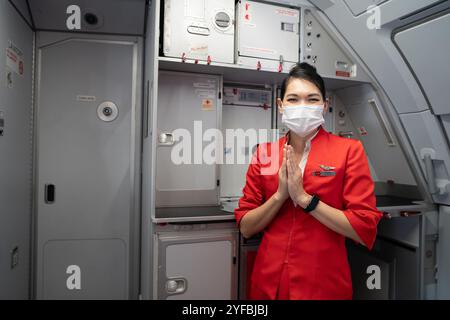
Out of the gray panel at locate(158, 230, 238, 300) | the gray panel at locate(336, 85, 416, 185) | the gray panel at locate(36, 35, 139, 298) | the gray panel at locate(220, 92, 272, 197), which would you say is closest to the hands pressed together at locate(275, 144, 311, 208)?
the gray panel at locate(158, 230, 238, 300)

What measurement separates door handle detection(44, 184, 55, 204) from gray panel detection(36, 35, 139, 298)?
2 cm

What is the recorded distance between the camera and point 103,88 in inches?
101

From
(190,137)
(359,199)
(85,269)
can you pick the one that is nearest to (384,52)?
(359,199)

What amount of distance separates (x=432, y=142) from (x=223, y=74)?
1.66 m

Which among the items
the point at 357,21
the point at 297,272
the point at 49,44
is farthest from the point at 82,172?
the point at 357,21

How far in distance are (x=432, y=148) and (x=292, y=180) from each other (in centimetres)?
146

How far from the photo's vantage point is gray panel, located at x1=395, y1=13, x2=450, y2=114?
5.92 ft

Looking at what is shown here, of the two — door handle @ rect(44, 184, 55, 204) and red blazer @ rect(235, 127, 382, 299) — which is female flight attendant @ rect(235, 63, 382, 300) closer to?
red blazer @ rect(235, 127, 382, 299)

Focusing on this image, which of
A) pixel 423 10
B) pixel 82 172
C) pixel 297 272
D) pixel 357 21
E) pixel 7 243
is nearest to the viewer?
pixel 297 272

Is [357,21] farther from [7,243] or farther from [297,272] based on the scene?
[7,243]

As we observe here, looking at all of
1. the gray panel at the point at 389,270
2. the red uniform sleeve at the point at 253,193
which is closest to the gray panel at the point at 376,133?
the gray panel at the point at 389,270

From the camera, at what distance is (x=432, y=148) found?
2.21 m

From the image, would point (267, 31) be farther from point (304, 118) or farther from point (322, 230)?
point (322, 230)

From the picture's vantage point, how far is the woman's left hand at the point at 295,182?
144cm
